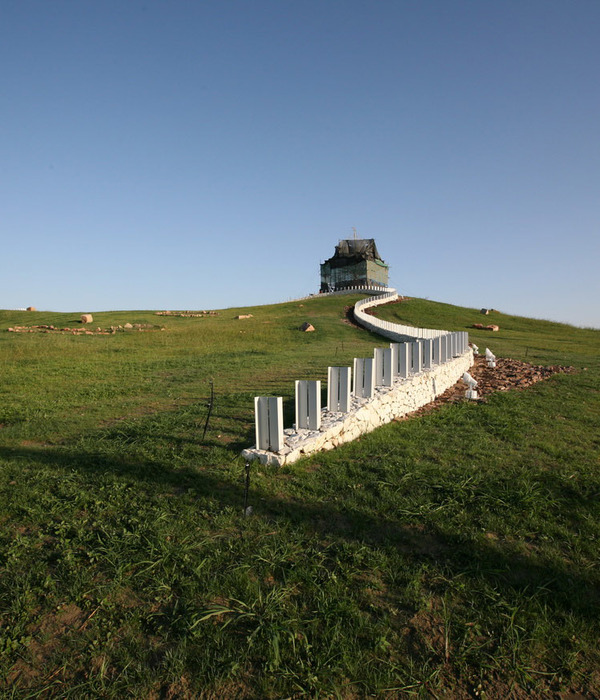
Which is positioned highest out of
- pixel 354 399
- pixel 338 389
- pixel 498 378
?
pixel 338 389

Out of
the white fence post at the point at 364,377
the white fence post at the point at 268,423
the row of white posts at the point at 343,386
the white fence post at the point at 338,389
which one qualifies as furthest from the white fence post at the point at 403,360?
the white fence post at the point at 268,423

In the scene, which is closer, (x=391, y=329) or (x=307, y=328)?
(x=391, y=329)

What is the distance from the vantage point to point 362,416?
6.61 meters

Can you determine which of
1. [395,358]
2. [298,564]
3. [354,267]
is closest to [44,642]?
[298,564]

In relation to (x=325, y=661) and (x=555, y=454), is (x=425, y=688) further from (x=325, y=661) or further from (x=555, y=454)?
(x=555, y=454)

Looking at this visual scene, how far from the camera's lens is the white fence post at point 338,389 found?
20.6 ft

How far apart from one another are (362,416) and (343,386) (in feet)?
2.28

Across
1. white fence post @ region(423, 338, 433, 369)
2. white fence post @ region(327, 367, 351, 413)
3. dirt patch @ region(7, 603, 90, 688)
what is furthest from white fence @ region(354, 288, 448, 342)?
dirt patch @ region(7, 603, 90, 688)

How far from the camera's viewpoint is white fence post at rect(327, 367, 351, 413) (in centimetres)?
628

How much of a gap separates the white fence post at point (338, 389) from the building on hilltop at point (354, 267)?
2058 inches

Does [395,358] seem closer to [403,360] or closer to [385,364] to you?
[403,360]

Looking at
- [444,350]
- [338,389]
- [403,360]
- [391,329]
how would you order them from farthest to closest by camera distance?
[391,329] < [444,350] < [403,360] < [338,389]

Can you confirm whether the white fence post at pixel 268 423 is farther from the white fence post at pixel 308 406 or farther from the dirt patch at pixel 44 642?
the dirt patch at pixel 44 642

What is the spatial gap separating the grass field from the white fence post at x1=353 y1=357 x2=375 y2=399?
0.85 m
